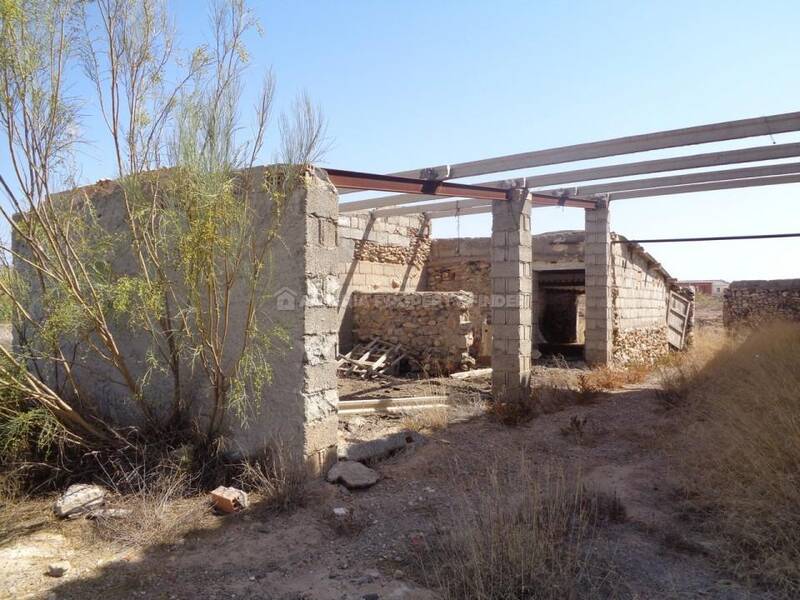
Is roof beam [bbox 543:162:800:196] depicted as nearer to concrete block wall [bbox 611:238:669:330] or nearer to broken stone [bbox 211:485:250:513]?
concrete block wall [bbox 611:238:669:330]

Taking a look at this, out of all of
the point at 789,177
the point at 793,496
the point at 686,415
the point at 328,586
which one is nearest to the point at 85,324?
the point at 328,586

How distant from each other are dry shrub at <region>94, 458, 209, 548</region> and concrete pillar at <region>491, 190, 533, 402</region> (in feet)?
16.1

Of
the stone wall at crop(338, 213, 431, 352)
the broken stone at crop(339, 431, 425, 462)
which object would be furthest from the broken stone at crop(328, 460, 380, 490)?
the stone wall at crop(338, 213, 431, 352)

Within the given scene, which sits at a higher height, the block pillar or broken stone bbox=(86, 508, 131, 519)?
the block pillar

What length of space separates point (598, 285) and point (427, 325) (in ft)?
12.1

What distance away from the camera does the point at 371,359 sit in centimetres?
1191

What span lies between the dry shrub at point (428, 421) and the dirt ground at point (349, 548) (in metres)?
1.04

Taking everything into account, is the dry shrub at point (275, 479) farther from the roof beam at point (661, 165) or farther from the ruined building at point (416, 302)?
the roof beam at point (661, 165)

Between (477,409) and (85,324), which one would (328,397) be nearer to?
(85,324)

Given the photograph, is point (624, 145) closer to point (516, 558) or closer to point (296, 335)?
point (296, 335)

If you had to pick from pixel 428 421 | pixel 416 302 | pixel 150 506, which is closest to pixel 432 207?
pixel 416 302

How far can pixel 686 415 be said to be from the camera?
289 inches

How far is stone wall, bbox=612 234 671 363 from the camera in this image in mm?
12406

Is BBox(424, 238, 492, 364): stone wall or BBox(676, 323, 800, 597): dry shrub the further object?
BBox(424, 238, 492, 364): stone wall
